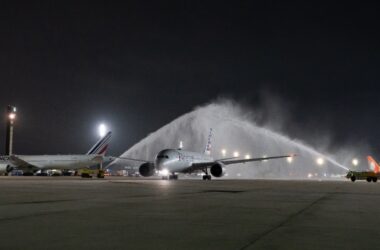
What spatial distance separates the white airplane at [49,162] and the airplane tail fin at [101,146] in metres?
0.25

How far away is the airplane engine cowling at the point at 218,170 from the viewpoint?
5697 cm

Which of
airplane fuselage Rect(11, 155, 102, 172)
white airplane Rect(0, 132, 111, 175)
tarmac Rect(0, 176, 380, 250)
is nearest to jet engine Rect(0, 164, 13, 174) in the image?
white airplane Rect(0, 132, 111, 175)

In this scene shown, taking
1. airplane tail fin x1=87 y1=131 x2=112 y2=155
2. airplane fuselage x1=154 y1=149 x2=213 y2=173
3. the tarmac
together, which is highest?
airplane tail fin x1=87 y1=131 x2=112 y2=155

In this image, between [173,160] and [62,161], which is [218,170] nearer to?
[173,160]

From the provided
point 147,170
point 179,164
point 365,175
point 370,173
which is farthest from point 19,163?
point 370,173

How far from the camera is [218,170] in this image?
5728 cm

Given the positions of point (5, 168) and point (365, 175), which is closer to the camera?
point (365, 175)

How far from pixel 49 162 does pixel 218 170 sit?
35.0 metres

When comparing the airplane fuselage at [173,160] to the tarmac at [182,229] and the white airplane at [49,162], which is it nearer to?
the white airplane at [49,162]

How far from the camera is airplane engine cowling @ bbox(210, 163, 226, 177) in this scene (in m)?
57.0

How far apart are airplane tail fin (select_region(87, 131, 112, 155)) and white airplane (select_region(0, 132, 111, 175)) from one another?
0.83 feet

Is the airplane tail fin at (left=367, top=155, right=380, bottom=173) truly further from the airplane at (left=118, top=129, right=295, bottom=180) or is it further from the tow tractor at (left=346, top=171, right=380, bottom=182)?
the airplane at (left=118, top=129, right=295, bottom=180)

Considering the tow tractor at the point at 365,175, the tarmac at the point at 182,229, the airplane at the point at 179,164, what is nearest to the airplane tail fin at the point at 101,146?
the airplane at the point at 179,164

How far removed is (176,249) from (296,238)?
2.39 metres
